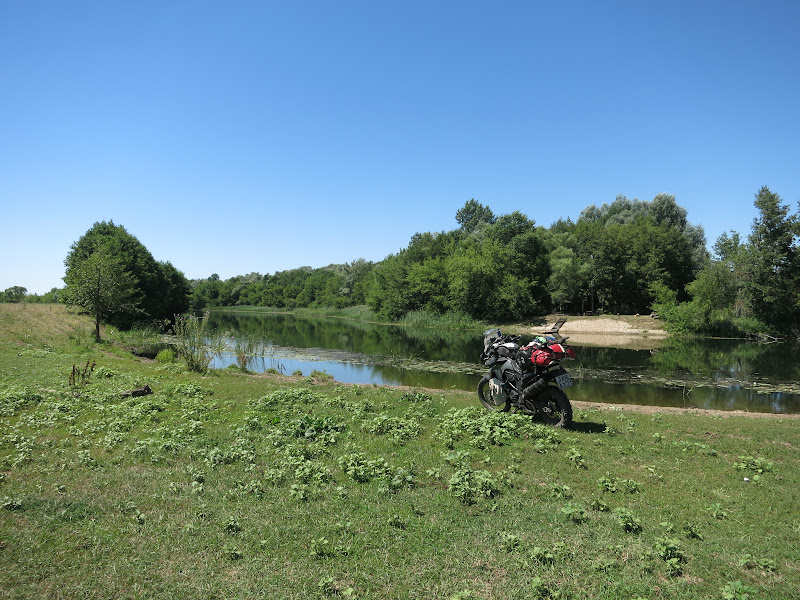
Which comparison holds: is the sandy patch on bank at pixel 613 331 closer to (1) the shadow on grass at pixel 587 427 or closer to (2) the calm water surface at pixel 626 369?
(2) the calm water surface at pixel 626 369

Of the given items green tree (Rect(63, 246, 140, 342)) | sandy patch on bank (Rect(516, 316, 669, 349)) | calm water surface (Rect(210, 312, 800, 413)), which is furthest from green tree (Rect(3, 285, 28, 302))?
sandy patch on bank (Rect(516, 316, 669, 349))

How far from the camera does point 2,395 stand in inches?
378

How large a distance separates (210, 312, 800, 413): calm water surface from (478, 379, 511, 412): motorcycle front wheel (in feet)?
21.0

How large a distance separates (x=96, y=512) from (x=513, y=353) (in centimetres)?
772

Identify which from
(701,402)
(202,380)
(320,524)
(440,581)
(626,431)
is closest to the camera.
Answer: (440,581)

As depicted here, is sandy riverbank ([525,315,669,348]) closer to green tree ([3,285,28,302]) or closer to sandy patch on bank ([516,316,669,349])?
sandy patch on bank ([516,316,669,349])

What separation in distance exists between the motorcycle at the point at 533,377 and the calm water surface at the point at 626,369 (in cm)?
750

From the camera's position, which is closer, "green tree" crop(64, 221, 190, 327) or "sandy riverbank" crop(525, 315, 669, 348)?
"sandy riverbank" crop(525, 315, 669, 348)

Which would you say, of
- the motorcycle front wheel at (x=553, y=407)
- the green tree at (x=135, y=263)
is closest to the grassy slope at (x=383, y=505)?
the motorcycle front wheel at (x=553, y=407)

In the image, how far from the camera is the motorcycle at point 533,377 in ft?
28.6

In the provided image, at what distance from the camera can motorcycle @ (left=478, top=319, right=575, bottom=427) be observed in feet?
28.6

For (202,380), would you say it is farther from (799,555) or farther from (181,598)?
(799,555)

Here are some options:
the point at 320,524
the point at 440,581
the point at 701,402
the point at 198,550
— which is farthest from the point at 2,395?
the point at 701,402

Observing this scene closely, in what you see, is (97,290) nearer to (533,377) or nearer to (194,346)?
(194,346)
